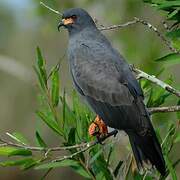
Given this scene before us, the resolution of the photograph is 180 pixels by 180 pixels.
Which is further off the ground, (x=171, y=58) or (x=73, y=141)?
(x=171, y=58)

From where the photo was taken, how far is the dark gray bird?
4691mm

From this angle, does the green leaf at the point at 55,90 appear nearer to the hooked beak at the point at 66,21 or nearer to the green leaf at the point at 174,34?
the green leaf at the point at 174,34

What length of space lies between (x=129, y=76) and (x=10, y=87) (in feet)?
36.6

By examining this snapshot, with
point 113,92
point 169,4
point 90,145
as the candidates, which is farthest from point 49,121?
point 169,4

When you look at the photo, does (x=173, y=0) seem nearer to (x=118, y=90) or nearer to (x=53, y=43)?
(x=118, y=90)

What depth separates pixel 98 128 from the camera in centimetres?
503

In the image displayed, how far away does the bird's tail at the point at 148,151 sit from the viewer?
4562mm

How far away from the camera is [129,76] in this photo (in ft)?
16.7

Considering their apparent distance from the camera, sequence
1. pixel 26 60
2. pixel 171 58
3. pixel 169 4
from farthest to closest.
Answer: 1. pixel 26 60
2. pixel 171 58
3. pixel 169 4

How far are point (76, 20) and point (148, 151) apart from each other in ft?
5.56

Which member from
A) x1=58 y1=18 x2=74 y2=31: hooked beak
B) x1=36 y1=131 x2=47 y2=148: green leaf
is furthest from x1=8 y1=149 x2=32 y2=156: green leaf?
x1=58 y1=18 x2=74 y2=31: hooked beak

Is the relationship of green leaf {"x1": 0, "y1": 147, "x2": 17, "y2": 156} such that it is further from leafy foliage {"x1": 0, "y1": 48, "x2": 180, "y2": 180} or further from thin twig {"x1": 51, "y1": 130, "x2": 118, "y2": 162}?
thin twig {"x1": 51, "y1": 130, "x2": 118, "y2": 162}

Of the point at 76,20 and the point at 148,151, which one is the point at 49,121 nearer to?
the point at 148,151

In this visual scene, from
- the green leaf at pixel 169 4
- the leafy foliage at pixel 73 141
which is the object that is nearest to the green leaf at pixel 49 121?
the leafy foliage at pixel 73 141
